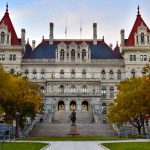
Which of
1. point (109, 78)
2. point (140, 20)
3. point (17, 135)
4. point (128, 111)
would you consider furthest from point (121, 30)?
point (17, 135)

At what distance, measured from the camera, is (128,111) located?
182 feet

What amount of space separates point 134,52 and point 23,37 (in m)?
24.3

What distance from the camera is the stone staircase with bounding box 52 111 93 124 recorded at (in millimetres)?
75463

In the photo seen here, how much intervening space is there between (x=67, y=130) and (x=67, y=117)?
18284 mm

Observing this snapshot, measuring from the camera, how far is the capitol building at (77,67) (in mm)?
86500

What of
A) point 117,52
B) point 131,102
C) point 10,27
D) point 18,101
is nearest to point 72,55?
point 117,52

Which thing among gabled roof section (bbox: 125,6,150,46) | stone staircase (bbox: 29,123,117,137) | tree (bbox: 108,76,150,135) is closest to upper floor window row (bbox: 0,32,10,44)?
gabled roof section (bbox: 125,6,150,46)

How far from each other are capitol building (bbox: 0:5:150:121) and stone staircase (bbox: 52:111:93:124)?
13.2 ft

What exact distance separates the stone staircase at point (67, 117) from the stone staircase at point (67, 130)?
461 inches

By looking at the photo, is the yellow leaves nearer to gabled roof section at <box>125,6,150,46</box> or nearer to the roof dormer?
gabled roof section at <box>125,6,150,46</box>

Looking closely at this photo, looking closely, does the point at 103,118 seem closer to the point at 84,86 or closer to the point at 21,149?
the point at 84,86

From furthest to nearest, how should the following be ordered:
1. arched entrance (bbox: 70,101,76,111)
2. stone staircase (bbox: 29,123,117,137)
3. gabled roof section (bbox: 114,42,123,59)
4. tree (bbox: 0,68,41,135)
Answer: gabled roof section (bbox: 114,42,123,59)
arched entrance (bbox: 70,101,76,111)
stone staircase (bbox: 29,123,117,137)
tree (bbox: 0,68,41,135)

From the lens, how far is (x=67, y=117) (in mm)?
78188

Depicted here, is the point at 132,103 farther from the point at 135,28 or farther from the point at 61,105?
the point at 135,28
